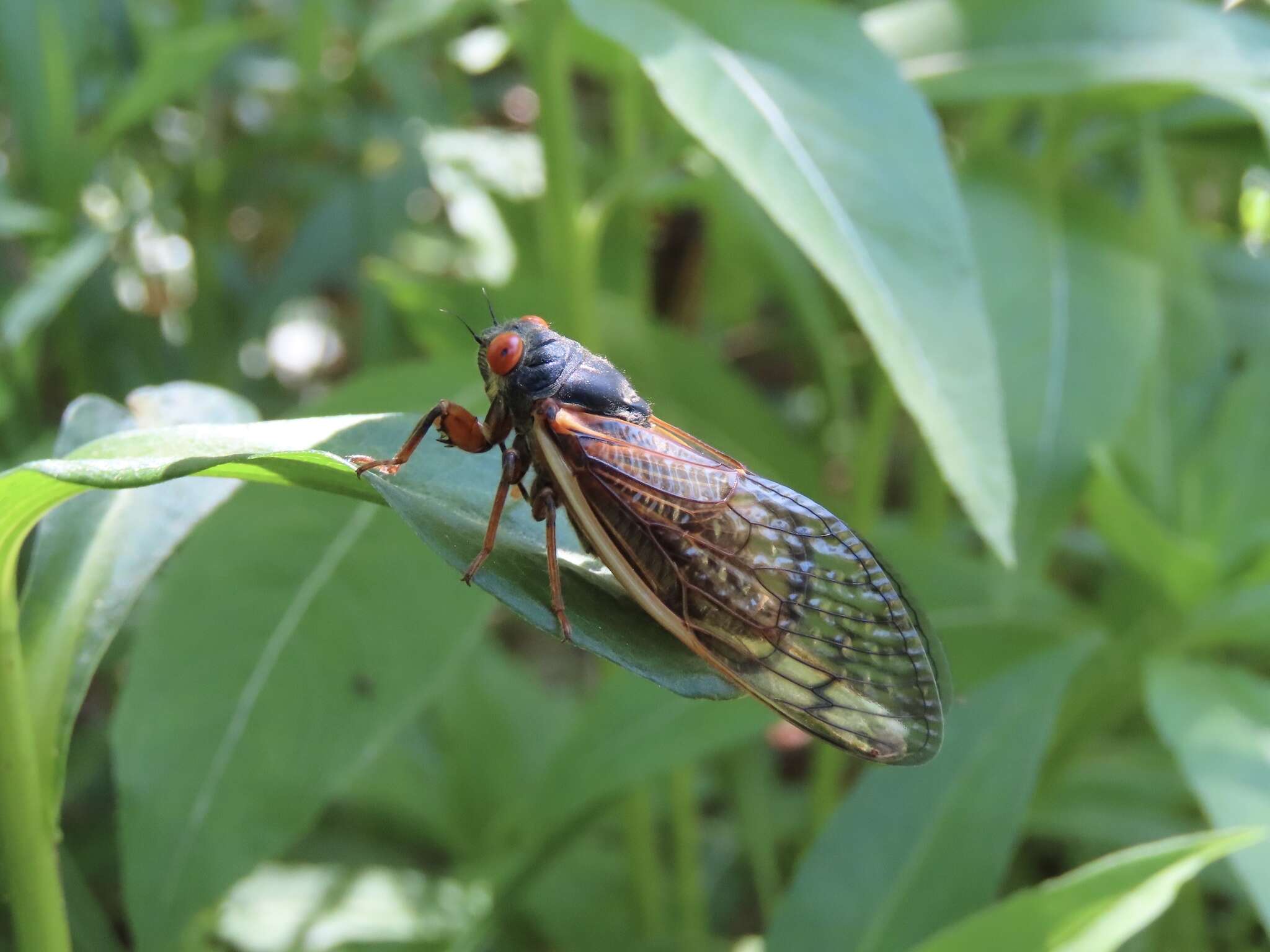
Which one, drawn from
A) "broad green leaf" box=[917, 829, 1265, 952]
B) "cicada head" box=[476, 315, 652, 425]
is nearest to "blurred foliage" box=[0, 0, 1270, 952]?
"broad green leaf" box=[917, 829, 1265, 952]

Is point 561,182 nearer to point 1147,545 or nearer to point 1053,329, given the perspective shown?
point 1053,329

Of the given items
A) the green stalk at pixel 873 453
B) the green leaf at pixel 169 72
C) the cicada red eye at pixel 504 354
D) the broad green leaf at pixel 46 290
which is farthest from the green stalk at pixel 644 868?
the green leaf at pixel 169 72

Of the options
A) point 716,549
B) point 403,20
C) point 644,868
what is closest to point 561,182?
point 403,20

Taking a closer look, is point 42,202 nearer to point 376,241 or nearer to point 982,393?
point 376,241

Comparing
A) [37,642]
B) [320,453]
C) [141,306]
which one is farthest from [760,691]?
[141,306]

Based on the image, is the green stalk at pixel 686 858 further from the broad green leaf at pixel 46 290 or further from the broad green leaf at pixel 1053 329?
the broad green leaf at pixel 46 290
